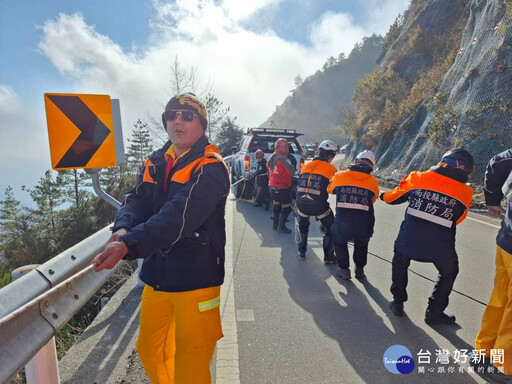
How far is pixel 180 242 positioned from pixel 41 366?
1.00 meters

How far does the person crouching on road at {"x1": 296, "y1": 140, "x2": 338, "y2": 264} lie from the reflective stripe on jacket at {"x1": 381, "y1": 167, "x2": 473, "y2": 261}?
165 centimetres

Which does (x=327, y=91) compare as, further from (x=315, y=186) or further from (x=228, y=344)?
(x=228, y=344)

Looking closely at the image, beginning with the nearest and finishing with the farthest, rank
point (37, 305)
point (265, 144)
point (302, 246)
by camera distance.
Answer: point (37, 305)
point (302, 246)
point (265, 144)

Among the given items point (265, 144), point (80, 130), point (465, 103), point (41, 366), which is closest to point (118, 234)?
point (41, 366)

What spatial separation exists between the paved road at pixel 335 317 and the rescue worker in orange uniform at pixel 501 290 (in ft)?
0.90

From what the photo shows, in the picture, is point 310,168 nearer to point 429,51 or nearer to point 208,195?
point 208,195

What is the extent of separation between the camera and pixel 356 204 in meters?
4.40

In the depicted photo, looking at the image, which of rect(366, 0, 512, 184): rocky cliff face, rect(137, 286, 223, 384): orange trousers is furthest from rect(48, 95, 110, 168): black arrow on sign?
rect(366, 0, 512, 184): rocky cliff face

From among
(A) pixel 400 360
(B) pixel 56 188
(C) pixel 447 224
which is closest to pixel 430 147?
(C) pixel 447 224

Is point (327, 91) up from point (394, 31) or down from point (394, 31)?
up

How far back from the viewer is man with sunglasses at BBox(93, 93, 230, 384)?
1.79 meters

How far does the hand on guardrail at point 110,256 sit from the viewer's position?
1591mm

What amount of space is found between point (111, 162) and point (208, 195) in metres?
1.57

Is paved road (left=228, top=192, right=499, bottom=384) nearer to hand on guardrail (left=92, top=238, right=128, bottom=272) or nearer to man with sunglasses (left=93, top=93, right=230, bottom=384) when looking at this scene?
man with sunglasses (left=93, top=93, right=230, bottom=384)
